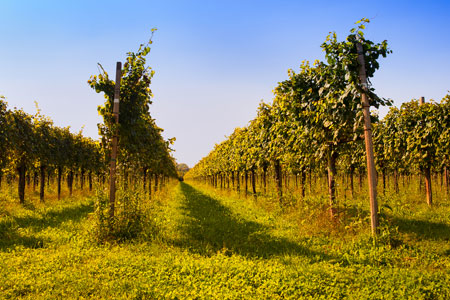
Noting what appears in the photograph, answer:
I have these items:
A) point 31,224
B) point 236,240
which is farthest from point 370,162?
point 31,224

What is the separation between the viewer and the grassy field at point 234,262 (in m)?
4.78

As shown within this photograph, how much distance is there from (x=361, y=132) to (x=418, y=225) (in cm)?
448

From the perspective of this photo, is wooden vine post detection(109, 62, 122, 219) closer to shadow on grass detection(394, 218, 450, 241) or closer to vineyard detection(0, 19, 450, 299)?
vineyard detection(0, 19, 450, 299)

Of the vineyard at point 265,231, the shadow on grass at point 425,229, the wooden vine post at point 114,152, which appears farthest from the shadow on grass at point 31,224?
the shadow on grass at point 425,229

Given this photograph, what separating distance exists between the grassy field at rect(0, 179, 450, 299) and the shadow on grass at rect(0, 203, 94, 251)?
7 centimetres

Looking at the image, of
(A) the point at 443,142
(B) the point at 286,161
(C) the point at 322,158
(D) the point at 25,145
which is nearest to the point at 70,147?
(D) the point at 25,145

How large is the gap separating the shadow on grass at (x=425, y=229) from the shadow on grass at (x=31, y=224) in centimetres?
1111

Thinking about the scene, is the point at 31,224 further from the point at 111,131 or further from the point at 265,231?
the point at 265,231

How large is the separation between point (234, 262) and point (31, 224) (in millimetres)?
9090

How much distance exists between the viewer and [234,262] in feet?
20.1

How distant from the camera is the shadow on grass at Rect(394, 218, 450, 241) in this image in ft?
26.4

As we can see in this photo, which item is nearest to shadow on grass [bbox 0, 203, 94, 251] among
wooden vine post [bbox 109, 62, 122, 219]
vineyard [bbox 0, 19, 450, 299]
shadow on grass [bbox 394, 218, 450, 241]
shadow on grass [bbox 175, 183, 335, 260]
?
vineyard [bbox 0, 19, 450, 299]

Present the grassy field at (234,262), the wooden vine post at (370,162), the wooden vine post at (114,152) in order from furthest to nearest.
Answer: the wooden vine post at (114,152) → the wooden vine post at (370,162) → the grassy field at (234,262)

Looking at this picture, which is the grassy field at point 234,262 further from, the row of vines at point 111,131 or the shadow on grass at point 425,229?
the row of vines at point 111,131
